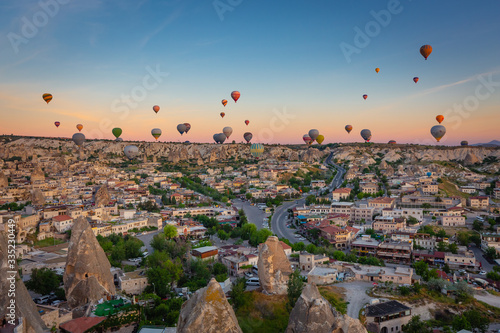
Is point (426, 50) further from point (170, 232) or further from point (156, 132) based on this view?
point (156, 132)

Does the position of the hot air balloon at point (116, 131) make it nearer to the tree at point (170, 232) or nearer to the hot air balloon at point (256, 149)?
the hot air balloon at point (256, 149)

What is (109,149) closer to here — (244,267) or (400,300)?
(244,267)

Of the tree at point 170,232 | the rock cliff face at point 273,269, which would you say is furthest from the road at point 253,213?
the rock cliff face at point 273,269

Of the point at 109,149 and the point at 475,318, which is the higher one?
the point at 109,149

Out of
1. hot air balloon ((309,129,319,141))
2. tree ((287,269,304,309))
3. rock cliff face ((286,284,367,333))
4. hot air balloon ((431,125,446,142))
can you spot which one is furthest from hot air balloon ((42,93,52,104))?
hot air balloon ((309,129,319,141))

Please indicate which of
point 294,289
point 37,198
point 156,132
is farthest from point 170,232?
point 156,132

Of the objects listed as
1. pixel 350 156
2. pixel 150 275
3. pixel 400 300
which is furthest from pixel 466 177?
pixel 150 275
